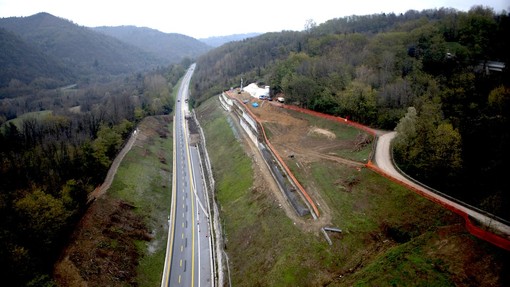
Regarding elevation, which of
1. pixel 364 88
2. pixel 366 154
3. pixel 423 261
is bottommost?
pixel 423 261

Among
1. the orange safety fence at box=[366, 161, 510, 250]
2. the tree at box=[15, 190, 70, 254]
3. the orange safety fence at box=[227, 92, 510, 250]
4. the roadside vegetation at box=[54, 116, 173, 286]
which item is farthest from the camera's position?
the roadside vegetation at box=[54, 116, 173, 286]

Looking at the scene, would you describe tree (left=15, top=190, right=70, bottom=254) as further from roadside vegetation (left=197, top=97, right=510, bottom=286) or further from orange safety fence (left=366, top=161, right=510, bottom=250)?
orange safety fence (left=366, top=161, right=510, bottom=250)

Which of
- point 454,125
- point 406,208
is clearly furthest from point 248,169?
point 454,125

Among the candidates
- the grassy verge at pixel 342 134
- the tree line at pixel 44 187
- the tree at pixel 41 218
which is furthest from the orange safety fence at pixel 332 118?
the tree at pixel 41 218

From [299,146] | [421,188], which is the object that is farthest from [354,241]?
[299,146]

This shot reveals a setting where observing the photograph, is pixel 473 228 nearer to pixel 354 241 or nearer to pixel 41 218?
pixel 354 241

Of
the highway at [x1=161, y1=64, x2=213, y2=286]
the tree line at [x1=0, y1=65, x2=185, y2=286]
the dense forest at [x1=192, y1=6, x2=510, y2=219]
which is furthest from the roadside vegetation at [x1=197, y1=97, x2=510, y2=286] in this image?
the tree line at [x1=0, y1=65, x2=185, y2=286]

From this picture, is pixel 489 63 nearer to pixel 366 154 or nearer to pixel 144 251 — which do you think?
pixel 366 154
